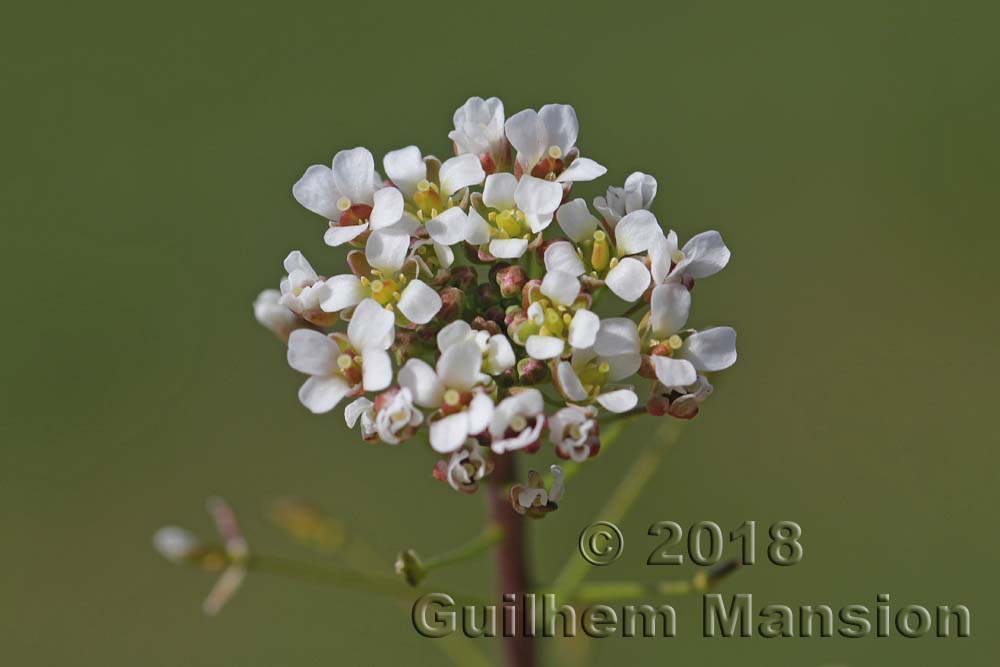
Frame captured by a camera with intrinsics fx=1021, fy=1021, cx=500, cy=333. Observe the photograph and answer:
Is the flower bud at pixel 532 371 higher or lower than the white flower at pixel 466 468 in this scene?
higher

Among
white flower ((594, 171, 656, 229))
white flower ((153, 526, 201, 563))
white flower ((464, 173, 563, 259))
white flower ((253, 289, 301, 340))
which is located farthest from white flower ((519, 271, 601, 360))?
white flower ((153, 526, 201, 563))

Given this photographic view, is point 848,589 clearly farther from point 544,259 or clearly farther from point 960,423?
point 544,259

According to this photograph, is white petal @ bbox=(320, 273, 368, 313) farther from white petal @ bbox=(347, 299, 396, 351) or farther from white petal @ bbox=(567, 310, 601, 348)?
white petal @ bbox=(567, 310, 601, 348)

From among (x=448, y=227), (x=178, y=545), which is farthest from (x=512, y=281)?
(x=178, y=545)

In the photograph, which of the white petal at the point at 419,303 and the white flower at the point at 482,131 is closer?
the white petal at the point at 419,303

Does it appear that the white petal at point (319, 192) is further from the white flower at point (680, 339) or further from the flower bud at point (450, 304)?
the white flower at point (680, 339)

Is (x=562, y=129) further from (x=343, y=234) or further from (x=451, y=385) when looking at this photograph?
(x=451, y=385)

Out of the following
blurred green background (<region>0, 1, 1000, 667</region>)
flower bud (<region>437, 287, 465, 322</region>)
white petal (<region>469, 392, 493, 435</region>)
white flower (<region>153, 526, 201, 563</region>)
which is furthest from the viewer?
blurred green background (<region>0, 1, 1000, 667</region>)

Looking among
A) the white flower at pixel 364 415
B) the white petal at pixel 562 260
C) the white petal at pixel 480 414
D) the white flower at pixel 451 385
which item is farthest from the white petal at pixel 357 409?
the white petal at pixel 562 260
